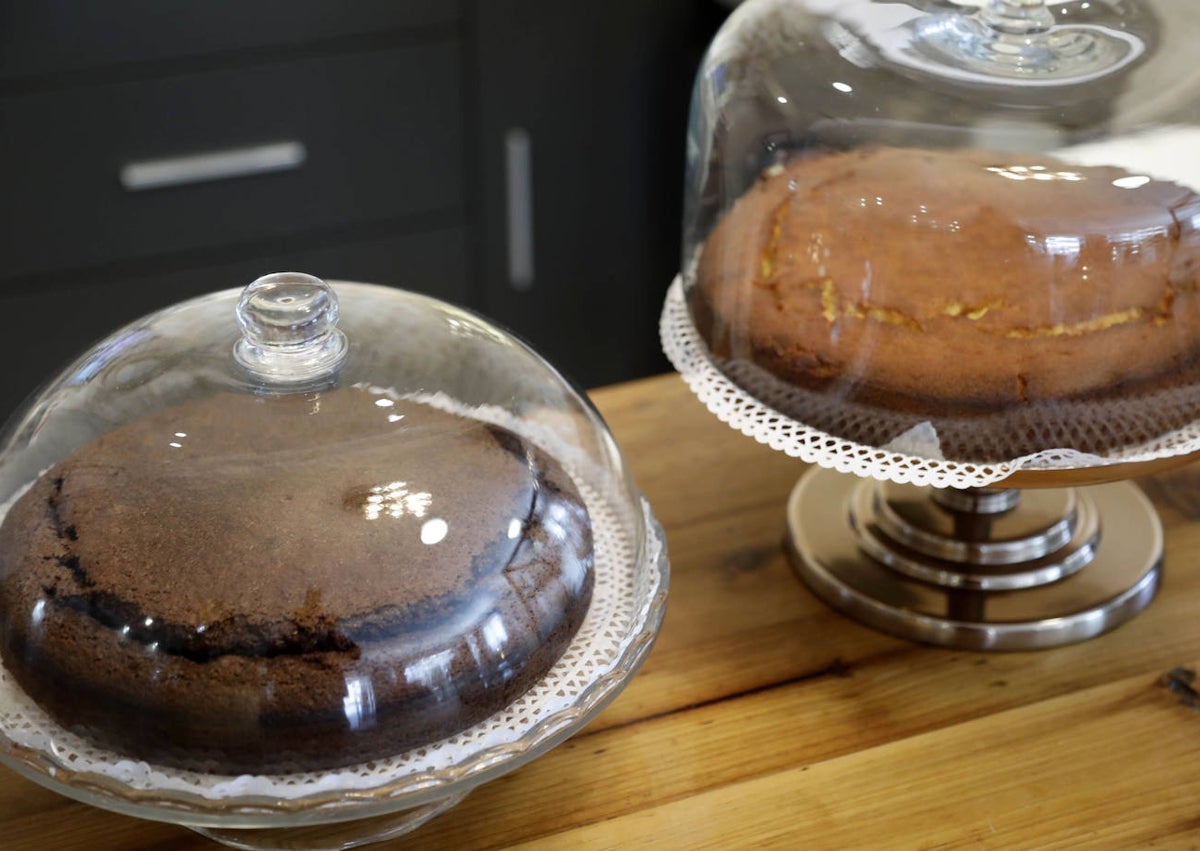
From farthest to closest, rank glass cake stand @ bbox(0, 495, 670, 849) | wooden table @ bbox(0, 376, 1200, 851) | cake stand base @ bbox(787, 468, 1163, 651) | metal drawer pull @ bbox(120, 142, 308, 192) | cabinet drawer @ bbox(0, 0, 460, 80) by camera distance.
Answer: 1. metal drawer pull @ bbox(120, 142, 308, 192)
2. cabinet drawer @ bbox(0, 0, 460, 80)
3. cake stand base @ bbox(787, 468, 1163, 651)
4. wooden table @ bbox(0, 376, 1200, 851)
5. glass cake stand @ bbox(0, 495, 670, 849)

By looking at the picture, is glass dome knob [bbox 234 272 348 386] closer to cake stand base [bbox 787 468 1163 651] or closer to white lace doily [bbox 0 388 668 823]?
white lace doily [bbox 0 388 668 823]

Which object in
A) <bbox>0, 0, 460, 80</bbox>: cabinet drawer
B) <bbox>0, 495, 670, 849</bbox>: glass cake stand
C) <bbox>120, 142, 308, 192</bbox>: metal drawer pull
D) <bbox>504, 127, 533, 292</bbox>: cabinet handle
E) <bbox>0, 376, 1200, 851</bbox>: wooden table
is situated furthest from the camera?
<bbox>504, 127, 533, 292</bbox>: cabinet handle

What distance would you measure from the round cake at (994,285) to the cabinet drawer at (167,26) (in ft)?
3.76

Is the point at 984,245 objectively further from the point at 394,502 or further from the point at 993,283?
the point at 394,502

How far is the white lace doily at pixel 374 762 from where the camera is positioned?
564mm

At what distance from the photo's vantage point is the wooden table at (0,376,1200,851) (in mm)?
666

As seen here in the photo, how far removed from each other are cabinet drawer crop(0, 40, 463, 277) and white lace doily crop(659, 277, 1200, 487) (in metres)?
1.09

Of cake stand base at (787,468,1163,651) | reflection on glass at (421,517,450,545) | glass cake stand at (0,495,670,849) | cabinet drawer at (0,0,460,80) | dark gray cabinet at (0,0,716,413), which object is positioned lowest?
dark gray cabinet at (0,0,716,413)

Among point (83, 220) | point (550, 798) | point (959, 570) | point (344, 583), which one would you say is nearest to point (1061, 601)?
point (959, 570)

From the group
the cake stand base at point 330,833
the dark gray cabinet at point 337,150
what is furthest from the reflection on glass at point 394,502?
the dark gray cabinet at point 337,150

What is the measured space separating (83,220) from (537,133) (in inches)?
23.3

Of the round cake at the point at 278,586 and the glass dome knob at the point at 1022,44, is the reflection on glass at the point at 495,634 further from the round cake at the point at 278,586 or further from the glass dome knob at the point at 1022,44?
the glass dome knob at the point at 1022,44

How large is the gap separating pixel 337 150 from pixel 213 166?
0.52 ft

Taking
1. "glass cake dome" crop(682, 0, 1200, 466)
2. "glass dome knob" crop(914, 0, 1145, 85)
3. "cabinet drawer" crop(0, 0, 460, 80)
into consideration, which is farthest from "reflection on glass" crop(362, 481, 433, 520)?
"cabinet drawer" crop(0, 0, 460, 80)
